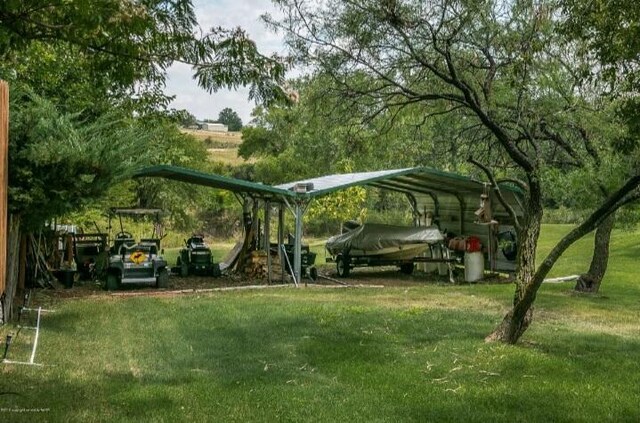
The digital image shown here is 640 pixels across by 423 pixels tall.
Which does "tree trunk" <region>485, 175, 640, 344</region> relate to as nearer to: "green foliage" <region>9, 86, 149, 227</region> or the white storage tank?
"green foliage" <region>9, 86, 149, 227</region>

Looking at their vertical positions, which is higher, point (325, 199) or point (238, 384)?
point (325, 199)

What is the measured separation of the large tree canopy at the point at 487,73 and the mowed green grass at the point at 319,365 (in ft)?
4.10

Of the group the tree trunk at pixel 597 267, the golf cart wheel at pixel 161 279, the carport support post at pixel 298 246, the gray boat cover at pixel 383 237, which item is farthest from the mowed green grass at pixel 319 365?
the gray boat cover at pixel 383 237

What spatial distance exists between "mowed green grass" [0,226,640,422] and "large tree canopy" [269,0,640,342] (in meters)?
1.25

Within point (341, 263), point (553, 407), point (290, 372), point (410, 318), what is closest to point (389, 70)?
point (410, 318)

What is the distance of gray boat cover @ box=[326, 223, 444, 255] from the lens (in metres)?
20.6

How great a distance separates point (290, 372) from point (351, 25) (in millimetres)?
5042

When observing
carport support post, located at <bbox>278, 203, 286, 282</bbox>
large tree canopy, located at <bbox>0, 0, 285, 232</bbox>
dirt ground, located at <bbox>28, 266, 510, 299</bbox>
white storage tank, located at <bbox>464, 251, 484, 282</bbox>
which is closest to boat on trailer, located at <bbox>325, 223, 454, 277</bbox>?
dirt ground, located at <bbox>28, 266, 510, 299</bbox>

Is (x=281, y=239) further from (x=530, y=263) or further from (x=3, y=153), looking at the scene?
(x=3, y=153)

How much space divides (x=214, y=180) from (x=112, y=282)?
343cm

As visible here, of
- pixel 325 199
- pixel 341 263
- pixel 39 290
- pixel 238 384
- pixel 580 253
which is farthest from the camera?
pixel 325 199

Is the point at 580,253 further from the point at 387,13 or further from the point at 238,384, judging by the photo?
the point at 238,384

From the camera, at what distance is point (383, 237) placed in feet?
69.1

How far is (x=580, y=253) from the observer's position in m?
27.0
